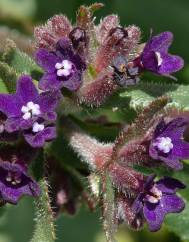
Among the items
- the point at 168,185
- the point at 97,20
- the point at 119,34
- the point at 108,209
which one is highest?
the point at 97,20

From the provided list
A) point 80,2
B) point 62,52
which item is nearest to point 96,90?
point 62,52

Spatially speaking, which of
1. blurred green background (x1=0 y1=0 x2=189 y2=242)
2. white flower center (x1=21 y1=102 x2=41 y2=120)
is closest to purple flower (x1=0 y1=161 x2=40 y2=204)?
white flower center (x1=21 y1=102 x2=41 y2=120)

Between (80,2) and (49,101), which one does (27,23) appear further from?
(49,101)

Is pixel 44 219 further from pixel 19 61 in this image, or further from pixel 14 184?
pixel 19 61

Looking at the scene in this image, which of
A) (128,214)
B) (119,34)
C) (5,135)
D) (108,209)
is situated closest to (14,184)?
(5,135)

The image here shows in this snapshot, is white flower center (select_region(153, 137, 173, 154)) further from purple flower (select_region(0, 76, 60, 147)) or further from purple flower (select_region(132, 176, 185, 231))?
purple flower (select_region(0, 76, 60, 147))

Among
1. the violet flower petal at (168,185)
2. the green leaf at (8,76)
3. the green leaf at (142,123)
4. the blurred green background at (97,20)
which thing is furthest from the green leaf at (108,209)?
the blurred green background at (97,20)
